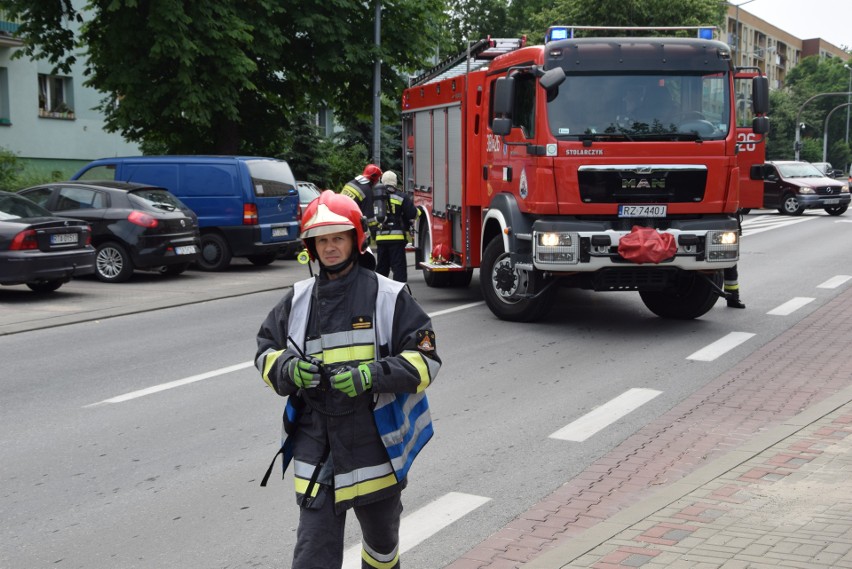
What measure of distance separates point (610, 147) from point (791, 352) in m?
2.72

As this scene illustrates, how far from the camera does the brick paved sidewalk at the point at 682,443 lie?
5.13 meters

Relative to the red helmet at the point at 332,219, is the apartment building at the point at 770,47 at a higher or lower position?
higher

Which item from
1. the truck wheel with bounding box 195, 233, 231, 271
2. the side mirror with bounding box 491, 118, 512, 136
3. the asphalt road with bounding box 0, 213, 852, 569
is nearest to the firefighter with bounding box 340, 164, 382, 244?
the asphalt road with bounding box 0, 213, 852, 569

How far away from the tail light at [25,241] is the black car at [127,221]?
8.93ft

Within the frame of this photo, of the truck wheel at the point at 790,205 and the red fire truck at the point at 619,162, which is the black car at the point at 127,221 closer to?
the red fire truck at the point at 619,162

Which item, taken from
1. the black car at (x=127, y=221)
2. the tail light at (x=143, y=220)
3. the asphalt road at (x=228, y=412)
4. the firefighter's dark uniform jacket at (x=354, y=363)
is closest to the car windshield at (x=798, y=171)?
the asphalt road at (x=228, y=412)

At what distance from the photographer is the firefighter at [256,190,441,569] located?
12.3ft

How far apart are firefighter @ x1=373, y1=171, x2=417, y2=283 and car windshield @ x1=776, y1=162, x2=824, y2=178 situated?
25.8m

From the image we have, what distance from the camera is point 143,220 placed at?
1727 centimetres

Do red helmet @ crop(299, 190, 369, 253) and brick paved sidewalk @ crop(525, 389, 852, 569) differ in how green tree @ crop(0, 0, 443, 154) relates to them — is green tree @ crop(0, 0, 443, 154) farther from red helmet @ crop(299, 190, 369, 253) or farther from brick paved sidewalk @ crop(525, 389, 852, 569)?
red helmet @ crop(299, 190, 369, 253)

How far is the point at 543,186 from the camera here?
37.7 ft

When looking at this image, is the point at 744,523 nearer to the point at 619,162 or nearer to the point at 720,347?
the point at 720,347

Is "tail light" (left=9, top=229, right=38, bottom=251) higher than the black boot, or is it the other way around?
"tail light" (left=9, top=229, right=38, bottom=251)

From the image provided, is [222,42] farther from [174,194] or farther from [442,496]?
[442,496]
